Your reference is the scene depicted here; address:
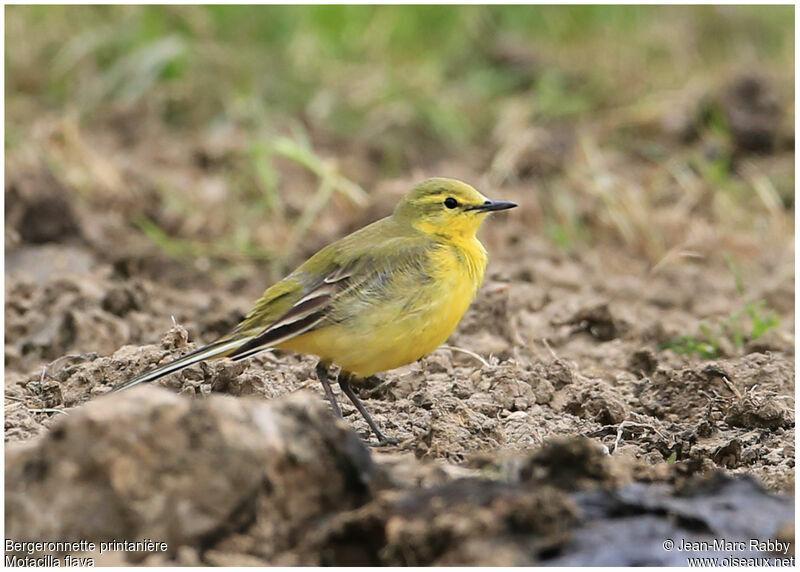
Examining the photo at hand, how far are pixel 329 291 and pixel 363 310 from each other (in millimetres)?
195

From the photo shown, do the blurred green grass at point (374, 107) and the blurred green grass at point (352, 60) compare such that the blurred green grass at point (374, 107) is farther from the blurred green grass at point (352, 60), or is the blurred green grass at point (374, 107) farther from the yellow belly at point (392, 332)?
the yellow belly at point (392, 332)

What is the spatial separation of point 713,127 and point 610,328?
4.70 metres

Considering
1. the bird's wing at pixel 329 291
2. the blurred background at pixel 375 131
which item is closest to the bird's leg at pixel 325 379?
the bird's wing at pixel 329 291

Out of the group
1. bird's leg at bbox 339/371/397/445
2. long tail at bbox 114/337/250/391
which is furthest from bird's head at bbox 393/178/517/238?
long tail at bbox 114/337/250/391

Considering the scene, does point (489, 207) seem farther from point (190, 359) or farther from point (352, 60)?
point (352, 60)

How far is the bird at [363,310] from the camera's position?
5.36 m

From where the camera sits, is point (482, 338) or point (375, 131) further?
point (375, 131)

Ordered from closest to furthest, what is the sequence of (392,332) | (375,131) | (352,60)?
1. (392,332)
2. (375,131)
3. (352,60)

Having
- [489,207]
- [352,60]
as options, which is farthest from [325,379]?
[352,60]

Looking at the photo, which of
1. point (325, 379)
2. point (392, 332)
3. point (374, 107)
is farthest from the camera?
point (374, 107)

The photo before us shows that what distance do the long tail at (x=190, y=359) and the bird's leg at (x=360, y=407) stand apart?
580mm

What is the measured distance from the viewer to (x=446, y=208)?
6.09 metres

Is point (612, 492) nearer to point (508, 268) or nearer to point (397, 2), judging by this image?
point (508, 268)

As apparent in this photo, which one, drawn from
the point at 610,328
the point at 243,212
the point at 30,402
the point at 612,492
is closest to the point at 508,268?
the point at 610,328
